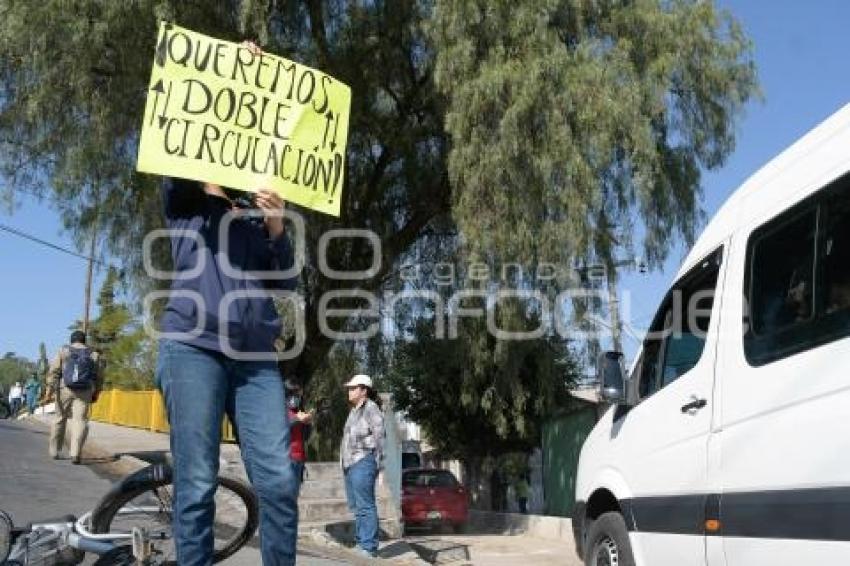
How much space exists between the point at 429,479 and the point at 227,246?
21.7 meters

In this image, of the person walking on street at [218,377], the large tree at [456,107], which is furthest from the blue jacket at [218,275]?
the large tree at [456,107]

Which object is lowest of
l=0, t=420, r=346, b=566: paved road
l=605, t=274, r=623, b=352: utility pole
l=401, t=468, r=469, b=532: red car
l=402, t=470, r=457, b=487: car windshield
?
l=401, t=468, r=469, b=532: red car

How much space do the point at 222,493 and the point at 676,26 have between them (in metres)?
12.9

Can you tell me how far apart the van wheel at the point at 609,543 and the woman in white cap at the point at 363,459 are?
14.7ft

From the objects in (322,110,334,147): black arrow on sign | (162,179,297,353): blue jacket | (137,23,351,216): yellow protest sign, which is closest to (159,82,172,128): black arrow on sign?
(137,23,351,216): yellow protest sign

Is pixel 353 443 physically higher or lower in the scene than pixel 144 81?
lower

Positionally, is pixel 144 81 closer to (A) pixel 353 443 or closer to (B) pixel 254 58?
(A) pixel 353 443

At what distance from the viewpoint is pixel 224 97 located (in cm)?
440

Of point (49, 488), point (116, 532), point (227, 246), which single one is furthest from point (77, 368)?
point (227, 246)

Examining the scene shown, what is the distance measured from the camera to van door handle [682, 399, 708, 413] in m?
4.38

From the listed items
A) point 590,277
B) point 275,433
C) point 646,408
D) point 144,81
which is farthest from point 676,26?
point 275,433

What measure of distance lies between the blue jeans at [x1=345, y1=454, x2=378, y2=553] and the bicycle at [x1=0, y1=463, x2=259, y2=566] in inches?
186

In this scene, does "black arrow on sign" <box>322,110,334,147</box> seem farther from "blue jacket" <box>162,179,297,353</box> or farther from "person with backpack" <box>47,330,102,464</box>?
"person with backpack" <box>47,330,102,464</box>

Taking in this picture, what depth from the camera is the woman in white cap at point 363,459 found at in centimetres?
984
